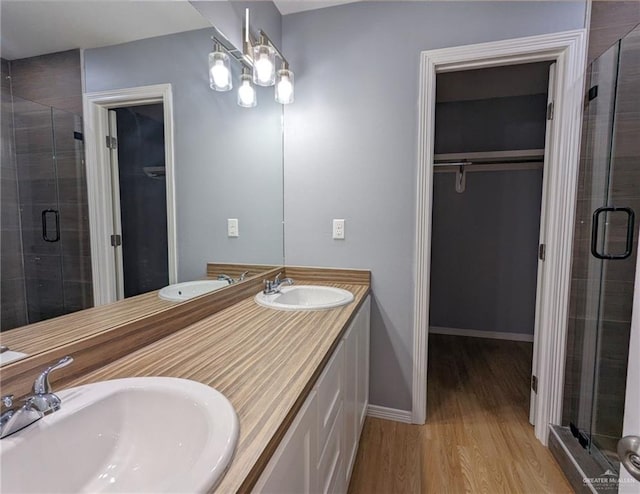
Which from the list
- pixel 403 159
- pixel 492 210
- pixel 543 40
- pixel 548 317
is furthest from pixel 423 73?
pixel 492 210

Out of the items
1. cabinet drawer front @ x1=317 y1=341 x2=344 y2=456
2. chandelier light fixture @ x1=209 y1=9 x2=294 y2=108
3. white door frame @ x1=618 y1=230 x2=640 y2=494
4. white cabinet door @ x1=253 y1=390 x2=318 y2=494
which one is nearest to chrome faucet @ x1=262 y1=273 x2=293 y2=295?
cabinet drawer front @ x1=317 y1=341 x2=344 y2=456

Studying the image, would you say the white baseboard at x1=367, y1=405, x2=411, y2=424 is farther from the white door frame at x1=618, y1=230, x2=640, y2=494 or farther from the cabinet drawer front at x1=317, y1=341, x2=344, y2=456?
the white door frame at x1=618, y1=230, x2=640, y2=494

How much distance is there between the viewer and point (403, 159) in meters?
1.80

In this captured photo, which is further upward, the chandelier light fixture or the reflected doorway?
the chandelier light fixture

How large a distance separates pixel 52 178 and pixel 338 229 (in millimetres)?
1413

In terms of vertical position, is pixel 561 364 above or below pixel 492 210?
below

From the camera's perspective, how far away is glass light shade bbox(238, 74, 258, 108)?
1.67 metres

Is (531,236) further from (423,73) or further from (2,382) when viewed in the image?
(2,382)

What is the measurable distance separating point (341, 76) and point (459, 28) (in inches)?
25.9

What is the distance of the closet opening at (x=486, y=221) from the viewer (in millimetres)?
2848

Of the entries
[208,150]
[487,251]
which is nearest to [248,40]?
[208,150]

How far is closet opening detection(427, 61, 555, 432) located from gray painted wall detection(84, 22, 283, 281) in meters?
1.71

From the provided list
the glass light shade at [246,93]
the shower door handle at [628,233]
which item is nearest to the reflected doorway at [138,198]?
the glass light shade at [246,93]

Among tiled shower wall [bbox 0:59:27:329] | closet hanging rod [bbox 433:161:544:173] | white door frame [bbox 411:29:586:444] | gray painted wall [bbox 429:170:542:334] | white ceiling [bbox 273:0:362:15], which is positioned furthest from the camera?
gray painted wall [bbox 429:170:542:334]
